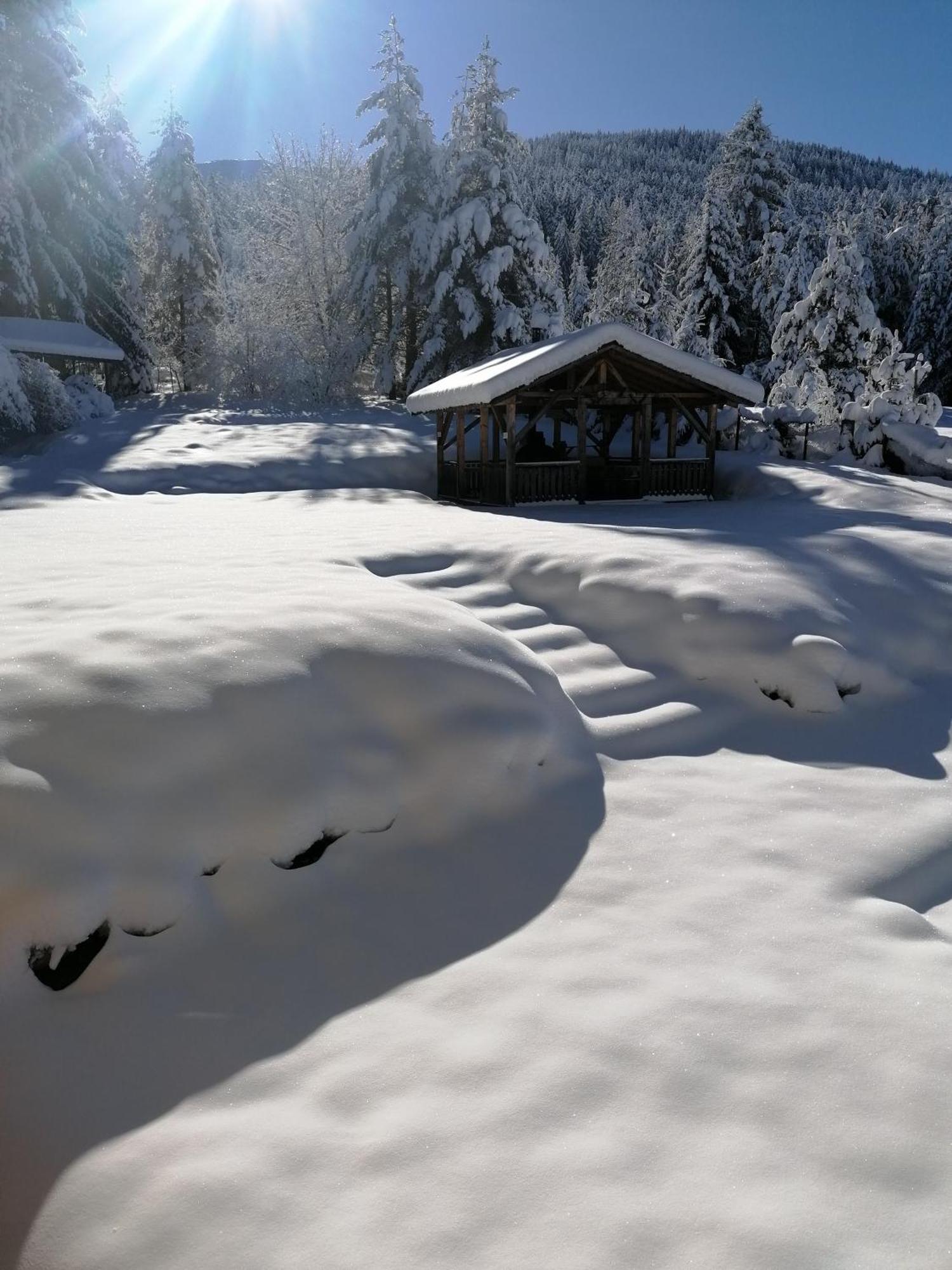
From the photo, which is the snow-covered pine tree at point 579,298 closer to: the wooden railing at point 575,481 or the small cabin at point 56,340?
the small cabin at point 56,340

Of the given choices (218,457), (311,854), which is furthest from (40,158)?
(311,854)

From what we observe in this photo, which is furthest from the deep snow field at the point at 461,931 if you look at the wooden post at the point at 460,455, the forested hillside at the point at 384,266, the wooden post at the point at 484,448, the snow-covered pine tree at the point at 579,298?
the snow-covered pine tree at the point at 579,298

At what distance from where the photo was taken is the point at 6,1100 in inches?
107

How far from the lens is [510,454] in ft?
52.9

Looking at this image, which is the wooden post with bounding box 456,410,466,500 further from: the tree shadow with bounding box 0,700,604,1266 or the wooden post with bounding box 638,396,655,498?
the tree shadow with bounding box 0,700,604,1266

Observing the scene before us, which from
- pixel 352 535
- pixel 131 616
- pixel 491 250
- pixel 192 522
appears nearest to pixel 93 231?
pixel 491 250

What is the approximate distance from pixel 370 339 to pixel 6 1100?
31.6 metres

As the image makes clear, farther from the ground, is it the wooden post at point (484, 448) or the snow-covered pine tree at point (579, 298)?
the snow-covered pine tree at point (579, 298)

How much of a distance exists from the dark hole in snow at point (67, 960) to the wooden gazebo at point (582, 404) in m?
12.9

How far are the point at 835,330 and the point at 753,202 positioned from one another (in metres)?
10.7

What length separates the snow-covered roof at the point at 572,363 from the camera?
15.0 meters

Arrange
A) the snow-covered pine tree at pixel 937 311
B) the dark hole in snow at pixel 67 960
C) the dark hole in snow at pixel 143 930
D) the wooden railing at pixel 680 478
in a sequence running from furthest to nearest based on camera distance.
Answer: the snow-covered pine tree at pixel 937 311 < the wooden railing at pixel 680 478 < the dark hole in snow at pixel 143 930 < the dark hole in snow at pixel 67 960

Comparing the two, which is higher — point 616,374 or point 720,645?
point 616,374

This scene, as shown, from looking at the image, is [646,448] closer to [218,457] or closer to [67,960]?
[218,457]
